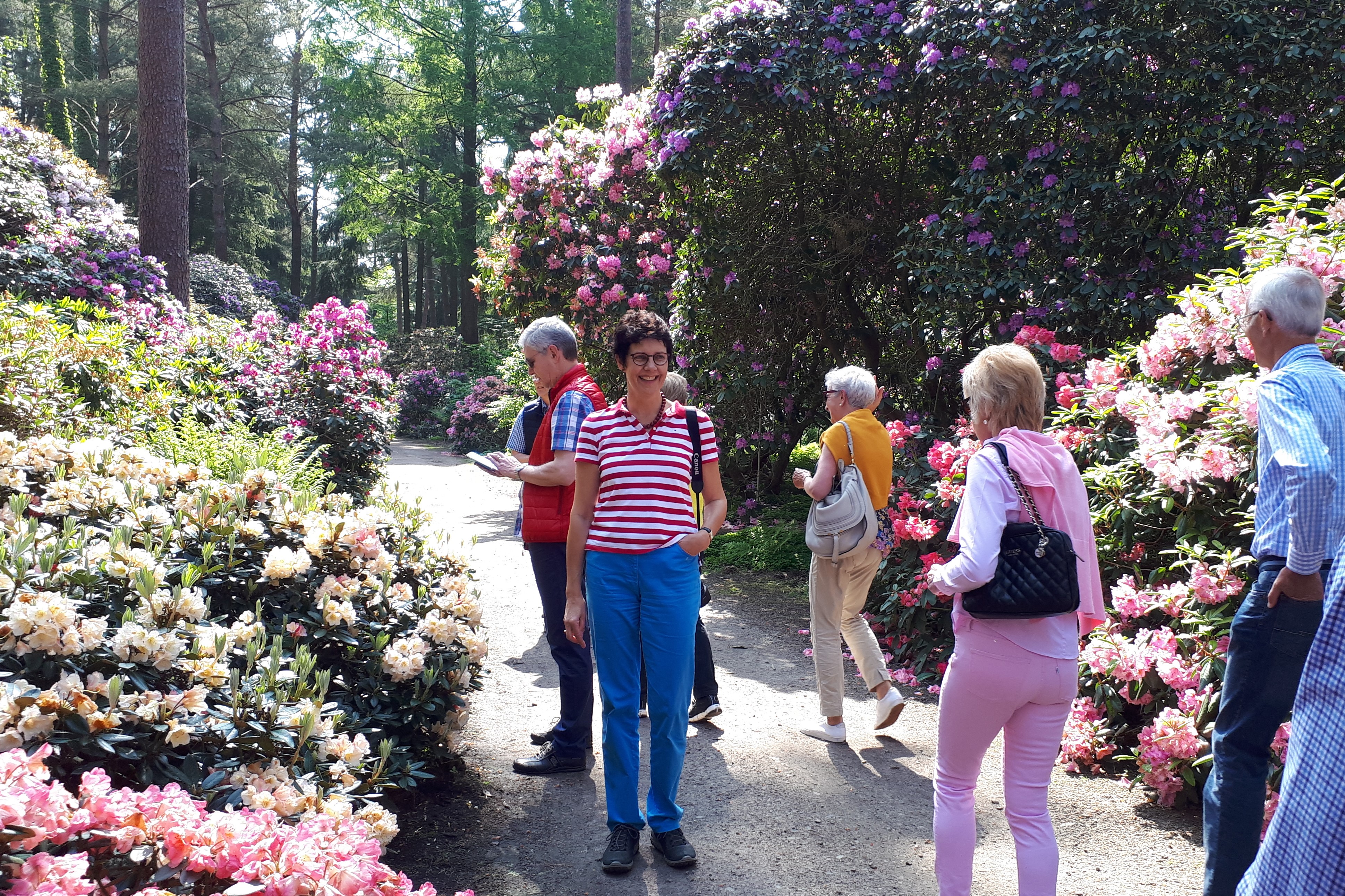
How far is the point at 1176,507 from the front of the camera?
14.0 feet

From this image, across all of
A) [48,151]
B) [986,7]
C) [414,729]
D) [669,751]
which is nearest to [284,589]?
[414,729]

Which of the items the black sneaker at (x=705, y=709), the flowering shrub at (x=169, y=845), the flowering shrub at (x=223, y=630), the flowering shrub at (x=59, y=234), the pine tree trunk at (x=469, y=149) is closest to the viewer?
the flowering shrub at (x=169, y=845)

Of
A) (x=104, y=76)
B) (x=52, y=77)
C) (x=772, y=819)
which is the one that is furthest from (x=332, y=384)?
(x=104, y=76)

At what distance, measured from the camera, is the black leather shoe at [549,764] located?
409 centimetres

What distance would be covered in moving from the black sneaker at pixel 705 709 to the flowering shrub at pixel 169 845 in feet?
9.81

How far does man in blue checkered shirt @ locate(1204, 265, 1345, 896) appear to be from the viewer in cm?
251

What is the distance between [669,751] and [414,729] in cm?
108

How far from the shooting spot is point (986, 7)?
6742mm

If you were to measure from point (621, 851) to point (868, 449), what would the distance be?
2.17 metres

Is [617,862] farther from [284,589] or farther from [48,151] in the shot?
[48,151]

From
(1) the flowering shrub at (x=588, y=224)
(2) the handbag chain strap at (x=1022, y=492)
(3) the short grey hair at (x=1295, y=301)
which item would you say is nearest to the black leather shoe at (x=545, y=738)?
(2) the handbag chain strap at (x=1022, y=492)

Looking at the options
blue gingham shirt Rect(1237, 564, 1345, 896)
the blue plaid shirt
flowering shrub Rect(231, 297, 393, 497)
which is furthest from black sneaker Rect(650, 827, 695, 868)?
flowering shrub Rect(231, 297, 393, 497)

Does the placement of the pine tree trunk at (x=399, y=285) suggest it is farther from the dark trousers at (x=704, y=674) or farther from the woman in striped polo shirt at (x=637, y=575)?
the woman in striped polo shirt at (x=637, y=575)

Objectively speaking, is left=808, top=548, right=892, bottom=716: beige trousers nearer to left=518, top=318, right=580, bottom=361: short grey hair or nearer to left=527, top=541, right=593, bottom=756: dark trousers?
left=527, top=541, right=593, bottom=756: dark trousers
